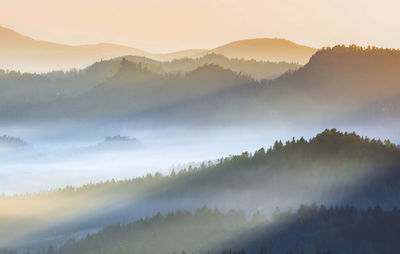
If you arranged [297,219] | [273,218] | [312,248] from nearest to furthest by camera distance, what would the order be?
1. [312,248]
2. [297,219]
3. [273,218]

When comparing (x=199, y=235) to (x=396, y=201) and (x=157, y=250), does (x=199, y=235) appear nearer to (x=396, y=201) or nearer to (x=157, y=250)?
(x=157, y=250)

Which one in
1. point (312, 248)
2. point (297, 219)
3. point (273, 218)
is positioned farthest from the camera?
point (273, 218)

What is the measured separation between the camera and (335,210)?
621 ft

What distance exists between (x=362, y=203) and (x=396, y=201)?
8.00 m

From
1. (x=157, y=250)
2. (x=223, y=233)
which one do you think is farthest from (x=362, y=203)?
(x=157, y=250)

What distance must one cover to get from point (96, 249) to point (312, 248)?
62053 millimetres

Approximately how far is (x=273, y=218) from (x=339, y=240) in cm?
3576

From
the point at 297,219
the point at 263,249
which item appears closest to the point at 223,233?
the point at 297,219

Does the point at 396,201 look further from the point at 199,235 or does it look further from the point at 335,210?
the point at 199,235

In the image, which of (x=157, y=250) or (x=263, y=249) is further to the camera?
(x=157, y=250)

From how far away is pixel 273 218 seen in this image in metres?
197

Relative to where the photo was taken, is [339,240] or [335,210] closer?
[339,240]

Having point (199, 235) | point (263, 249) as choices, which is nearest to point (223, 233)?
point (199, 235)

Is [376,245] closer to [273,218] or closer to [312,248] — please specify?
[312,248]
